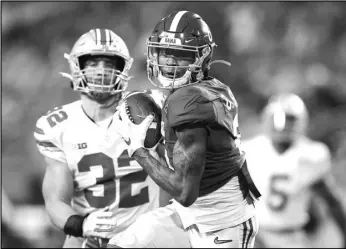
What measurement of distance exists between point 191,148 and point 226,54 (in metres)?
4.18

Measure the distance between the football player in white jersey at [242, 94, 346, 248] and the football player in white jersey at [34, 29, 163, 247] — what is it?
172 cm

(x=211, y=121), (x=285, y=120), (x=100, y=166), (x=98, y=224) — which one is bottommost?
(x=285, y=120)

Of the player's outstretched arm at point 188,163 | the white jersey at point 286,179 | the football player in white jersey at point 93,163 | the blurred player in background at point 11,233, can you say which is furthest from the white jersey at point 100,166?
the blurred player in background at point 11,233

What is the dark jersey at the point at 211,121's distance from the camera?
226 cm

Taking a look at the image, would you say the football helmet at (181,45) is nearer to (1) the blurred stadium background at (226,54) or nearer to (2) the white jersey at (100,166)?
(2) the white jersey at (100,166)

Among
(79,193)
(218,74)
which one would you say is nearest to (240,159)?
(79,193)

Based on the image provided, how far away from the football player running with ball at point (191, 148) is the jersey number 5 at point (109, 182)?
0.48 metres

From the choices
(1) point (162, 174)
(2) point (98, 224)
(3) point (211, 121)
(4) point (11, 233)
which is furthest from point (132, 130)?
(4) point (11, 233)

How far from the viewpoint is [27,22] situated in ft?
21.4

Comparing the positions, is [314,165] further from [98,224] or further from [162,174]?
[162,174]

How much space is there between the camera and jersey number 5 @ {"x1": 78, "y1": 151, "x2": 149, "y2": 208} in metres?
3.03

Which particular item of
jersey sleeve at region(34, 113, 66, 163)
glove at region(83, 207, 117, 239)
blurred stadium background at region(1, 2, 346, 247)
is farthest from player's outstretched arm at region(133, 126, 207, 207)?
blurred stadium background at region(1, 2, 346, 247)

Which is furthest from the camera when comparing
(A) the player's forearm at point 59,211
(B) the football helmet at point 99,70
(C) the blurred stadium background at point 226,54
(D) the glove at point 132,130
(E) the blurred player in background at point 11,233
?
(C) the blurred stadium background at point 226,54

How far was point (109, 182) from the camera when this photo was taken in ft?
10.0
